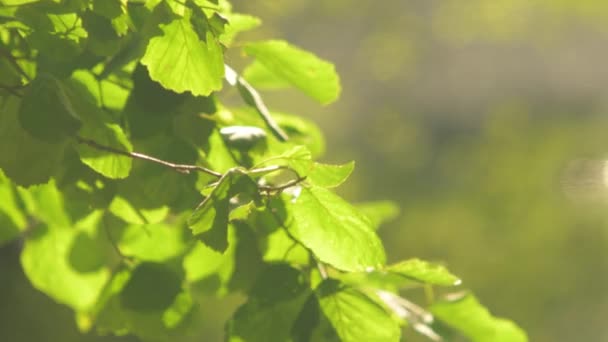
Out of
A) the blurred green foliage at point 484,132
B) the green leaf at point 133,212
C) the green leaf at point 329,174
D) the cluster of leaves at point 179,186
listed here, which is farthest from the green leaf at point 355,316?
the blurred green foliage at point 484,132

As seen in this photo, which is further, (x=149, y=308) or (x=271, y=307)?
(x=149, y=308)

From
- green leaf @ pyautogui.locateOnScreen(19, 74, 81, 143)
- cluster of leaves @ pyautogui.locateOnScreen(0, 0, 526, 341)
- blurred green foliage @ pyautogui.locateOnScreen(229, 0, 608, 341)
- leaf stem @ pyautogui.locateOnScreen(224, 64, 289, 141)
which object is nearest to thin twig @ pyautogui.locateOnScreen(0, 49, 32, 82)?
cluster of leaves @ pyautogui.locateOnScreen(0, 0, 526, 341)

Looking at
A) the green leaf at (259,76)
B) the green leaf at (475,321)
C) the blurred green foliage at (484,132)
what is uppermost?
the green leaf at (259,76)

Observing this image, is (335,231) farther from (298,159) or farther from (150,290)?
(150,290)

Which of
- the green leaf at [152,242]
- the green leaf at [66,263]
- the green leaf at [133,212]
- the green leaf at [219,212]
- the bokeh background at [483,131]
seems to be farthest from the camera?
the bokeh background at [483,131]

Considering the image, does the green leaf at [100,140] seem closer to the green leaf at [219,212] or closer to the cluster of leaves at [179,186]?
the cluster of leaves at [179,186]

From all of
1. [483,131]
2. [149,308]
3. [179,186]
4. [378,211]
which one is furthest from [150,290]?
[483,131]

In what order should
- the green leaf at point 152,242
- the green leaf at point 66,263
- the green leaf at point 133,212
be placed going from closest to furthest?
the green leaf at point 133,212
the green leaf at point 152,242
the green leaf at point 66,263

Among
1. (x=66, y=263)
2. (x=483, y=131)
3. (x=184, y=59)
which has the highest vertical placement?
(x=184, y=59)

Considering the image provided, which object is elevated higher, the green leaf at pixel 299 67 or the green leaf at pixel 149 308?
the green leaf at pixel 299 67
